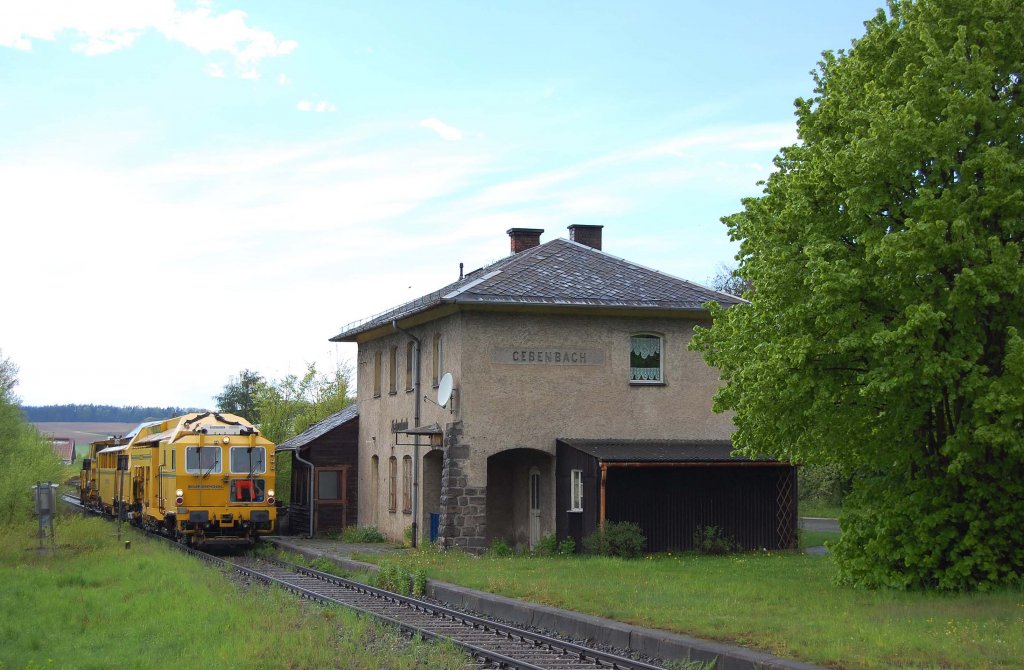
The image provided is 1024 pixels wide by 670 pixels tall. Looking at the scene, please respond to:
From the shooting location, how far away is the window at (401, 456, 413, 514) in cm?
2988

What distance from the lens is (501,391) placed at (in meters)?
26.5

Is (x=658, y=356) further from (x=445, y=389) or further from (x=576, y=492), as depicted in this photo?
(x=445, y=389)

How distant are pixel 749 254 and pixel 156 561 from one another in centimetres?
1171

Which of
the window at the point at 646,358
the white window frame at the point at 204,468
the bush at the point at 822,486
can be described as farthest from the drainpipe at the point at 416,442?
the bush at the point at 822,486

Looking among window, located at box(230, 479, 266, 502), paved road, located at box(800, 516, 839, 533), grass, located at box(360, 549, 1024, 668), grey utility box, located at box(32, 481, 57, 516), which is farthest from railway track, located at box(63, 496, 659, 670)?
paved road, located at box(800, 516, 839, 533)

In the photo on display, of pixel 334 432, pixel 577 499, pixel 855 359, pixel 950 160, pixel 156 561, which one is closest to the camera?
pixel 950 160

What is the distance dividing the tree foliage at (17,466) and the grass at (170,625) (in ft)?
20.2

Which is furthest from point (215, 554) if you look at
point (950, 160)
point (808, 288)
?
point (950, 160)

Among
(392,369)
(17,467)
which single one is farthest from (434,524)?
(17,467)

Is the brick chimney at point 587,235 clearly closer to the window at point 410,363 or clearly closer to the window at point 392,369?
the window at point 410,363

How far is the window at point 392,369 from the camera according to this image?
106 ft

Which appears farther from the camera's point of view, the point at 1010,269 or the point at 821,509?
the point at 821,509

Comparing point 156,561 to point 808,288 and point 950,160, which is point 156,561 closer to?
point 808,288

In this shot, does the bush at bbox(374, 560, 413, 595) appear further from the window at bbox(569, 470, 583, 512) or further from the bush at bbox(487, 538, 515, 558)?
the window at bbox(569, 470, 583, 512)
